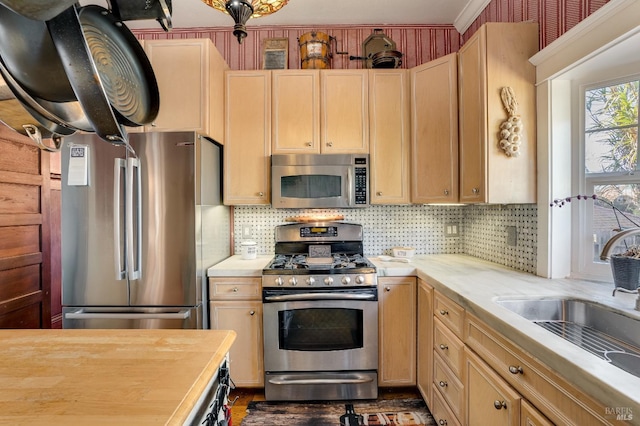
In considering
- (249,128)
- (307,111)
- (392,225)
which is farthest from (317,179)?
(392,225)

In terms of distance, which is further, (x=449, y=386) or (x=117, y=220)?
(x=117, y=220)

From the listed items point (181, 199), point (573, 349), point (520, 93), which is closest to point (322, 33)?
point (520, 93)

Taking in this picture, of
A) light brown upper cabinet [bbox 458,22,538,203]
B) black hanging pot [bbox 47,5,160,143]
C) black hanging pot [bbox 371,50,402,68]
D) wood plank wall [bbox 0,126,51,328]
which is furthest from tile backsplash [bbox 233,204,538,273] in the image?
black hanging pot [bbox 47,5,160,143]

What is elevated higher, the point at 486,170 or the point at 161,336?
the point at 486,170

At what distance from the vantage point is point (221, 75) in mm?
2494

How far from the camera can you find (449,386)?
5.61ft

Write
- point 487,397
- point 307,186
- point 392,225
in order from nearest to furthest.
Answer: point 487,397 < point 307,186 < point 392,225

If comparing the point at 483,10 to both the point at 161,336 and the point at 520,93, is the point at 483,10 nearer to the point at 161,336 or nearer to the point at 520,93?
the point at 520,93

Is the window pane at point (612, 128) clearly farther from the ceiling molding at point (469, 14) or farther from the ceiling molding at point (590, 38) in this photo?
the ceiling molding at point (469, 14)

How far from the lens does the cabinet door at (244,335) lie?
222cm

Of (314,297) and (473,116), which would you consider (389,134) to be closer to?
(473,116)

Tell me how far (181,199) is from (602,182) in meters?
2.48

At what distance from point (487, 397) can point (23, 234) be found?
3.20m

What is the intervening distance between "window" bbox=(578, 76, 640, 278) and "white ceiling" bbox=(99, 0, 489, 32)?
123cm
